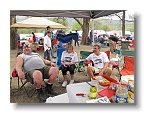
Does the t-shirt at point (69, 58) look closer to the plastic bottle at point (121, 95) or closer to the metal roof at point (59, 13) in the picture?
the metal roof at point (59, 13)

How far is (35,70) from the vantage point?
114 inches

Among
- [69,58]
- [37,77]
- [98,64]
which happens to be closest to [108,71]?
[98,64]

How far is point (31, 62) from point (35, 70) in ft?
0.53

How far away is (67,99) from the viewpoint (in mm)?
1865

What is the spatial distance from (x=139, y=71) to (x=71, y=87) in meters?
0.64

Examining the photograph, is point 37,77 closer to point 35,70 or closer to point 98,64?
point 35,70

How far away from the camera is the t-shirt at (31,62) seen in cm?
292

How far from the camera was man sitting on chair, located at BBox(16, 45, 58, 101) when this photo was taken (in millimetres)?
2807

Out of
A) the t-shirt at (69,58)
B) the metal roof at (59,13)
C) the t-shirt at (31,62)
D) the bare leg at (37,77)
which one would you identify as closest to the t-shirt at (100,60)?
the t-shirt at (69,58)

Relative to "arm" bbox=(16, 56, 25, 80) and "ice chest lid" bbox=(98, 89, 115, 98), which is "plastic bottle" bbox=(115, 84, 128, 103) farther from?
"arm" bbox=(16, 56, 25, 80)

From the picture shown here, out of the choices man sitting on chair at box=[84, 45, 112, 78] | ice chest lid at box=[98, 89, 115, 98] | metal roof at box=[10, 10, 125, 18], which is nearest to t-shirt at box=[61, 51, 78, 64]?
man sitting on chair at box=[84, 45, 112, 78]

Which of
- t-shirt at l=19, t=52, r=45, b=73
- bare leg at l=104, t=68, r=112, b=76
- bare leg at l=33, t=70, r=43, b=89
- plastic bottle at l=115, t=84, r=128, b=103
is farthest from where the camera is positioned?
bare leg at l=104, t=68, r=112, b=76
